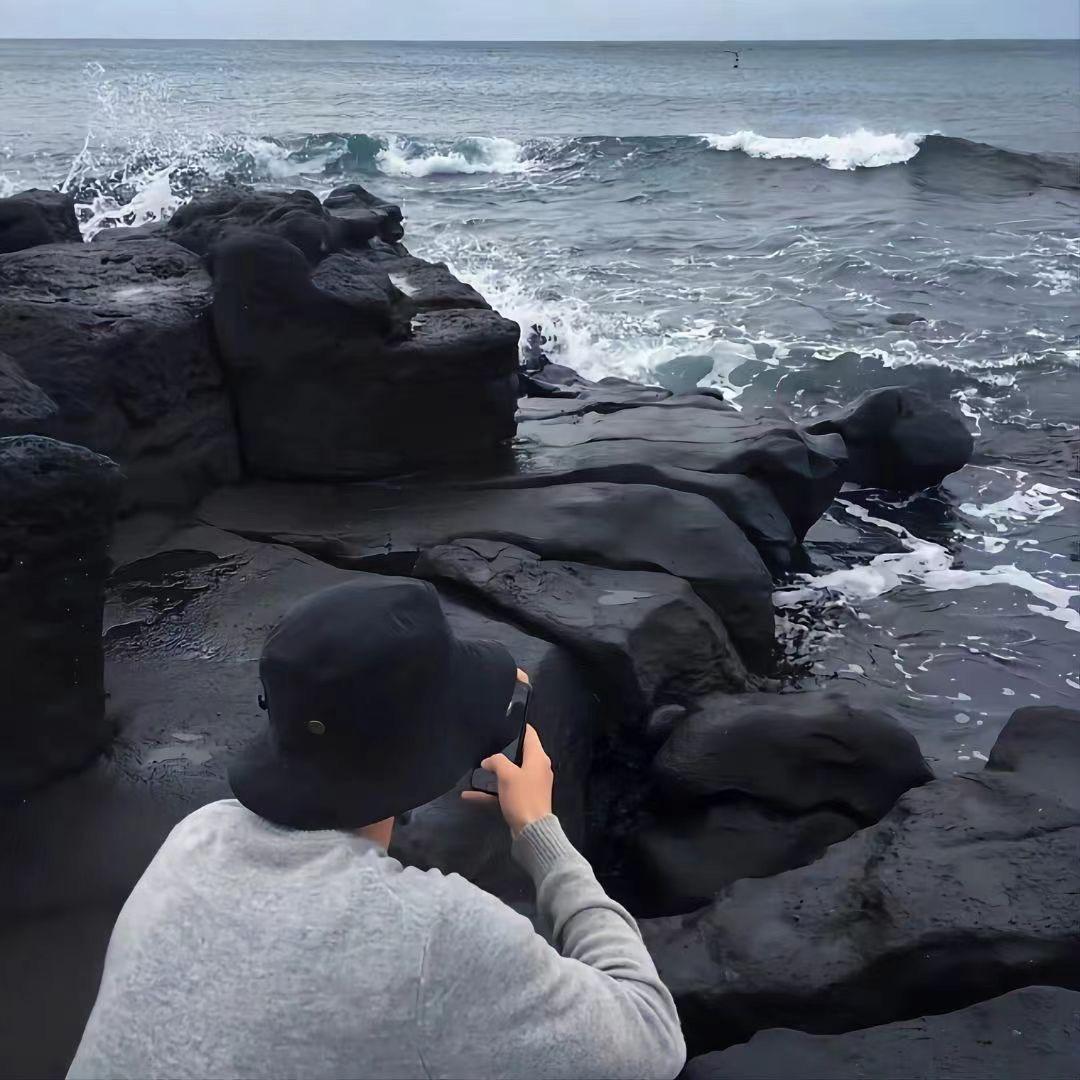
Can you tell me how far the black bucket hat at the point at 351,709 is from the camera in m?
1.38

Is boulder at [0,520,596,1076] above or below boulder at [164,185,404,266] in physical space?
below

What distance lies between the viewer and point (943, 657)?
4922 millimetres

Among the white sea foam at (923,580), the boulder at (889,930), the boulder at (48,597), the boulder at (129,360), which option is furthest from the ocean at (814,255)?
the boulder at (48,597)

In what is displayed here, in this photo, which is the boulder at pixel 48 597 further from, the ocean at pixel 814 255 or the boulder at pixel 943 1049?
the ocean at pixel 814 255

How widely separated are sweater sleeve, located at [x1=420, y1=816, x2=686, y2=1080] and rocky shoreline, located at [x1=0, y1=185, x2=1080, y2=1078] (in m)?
1.05

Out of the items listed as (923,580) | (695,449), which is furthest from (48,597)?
(923,580)

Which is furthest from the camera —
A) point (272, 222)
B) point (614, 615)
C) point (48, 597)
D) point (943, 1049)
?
point (272, 222)

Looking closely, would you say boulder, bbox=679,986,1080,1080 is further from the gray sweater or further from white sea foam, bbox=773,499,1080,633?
white sea foam, bbox=773,499,1080,633

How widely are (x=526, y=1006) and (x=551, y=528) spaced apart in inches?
119

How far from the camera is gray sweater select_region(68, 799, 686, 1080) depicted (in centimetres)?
122

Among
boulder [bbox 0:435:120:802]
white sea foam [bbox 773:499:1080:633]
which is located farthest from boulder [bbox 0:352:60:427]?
white sea foam [bbox 773:499:1080:633]

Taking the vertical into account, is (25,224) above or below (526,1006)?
above

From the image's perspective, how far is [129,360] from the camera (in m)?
4.20

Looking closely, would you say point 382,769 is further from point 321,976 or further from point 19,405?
point 19,405
